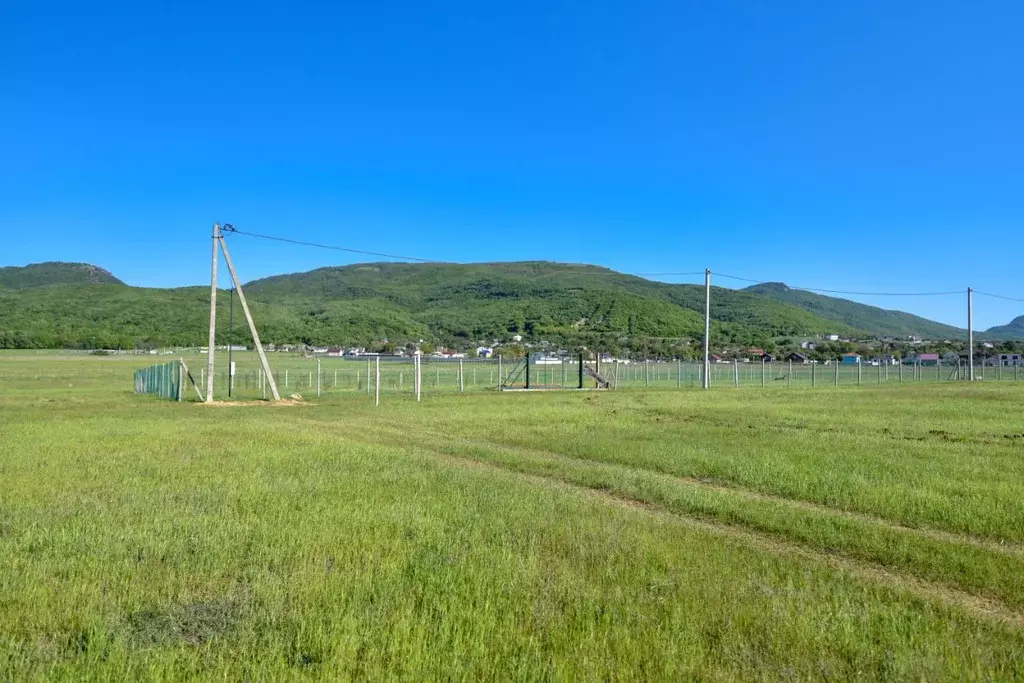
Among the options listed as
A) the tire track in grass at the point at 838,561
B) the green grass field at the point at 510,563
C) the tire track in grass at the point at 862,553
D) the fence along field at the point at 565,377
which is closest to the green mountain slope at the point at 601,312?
the fence along field at the point at 565,377

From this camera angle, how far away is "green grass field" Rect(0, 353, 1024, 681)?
4301 millimetres

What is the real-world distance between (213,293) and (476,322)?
129 meters

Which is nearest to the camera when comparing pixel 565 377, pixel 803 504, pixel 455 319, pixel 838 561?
pixel 838 561

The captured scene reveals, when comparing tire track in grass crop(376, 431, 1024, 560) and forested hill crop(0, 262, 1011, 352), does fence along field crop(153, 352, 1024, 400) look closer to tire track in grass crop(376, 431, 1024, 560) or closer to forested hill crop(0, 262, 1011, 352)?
tire track in grass crop(376, 431, 1024, 560)

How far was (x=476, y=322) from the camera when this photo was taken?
15912cm

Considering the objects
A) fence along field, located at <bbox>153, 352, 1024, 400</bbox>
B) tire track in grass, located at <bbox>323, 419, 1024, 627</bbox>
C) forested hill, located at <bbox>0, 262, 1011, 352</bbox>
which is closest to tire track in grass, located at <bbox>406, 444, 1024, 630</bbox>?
tire track in grass, located at <bbox>323, 419, 1024, 627</bbox>

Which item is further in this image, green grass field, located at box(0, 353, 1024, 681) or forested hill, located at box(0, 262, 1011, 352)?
forested hill, located at box(0, 262, 1011, 352)

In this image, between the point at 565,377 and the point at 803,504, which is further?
the point at 565,377

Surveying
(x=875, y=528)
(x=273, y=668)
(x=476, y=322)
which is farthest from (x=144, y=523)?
(x=476, y=322)

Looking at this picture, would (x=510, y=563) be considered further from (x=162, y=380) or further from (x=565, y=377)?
(x=565, y=377)

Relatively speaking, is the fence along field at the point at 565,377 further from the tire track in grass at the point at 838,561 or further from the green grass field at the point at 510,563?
the tire track in grass at the point at 838,561

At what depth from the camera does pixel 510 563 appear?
242 inches

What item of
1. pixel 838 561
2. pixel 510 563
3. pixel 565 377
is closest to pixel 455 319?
pixel 565 377

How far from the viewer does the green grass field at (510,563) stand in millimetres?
4301
